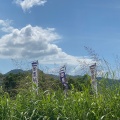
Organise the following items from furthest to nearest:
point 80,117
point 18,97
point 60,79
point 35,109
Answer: point 60,79, point 18,97, point 35,109, point 80,117

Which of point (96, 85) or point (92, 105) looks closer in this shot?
point (92, 105)

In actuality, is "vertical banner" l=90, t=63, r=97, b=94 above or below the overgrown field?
above

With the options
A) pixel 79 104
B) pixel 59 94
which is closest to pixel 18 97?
pixel 59 94

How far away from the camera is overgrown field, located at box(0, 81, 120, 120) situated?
406 cm

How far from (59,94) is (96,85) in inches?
19.6

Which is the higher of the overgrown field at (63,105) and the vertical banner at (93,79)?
the vertical banner at (93,79)

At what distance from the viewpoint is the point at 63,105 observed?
4.33 metres

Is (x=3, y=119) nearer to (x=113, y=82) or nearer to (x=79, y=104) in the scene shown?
(x=79, y=104)

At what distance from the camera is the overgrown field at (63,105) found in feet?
13.3

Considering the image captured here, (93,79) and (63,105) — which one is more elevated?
(93,79)

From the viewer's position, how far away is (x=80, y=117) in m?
4.06

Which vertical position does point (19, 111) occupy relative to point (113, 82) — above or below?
below

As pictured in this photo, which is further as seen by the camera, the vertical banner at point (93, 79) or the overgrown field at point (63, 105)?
the vertical banner at point (93, 79)

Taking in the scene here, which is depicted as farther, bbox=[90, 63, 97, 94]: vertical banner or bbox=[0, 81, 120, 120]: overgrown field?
bbox=[90, 63, 97, 94]: vertical banner
